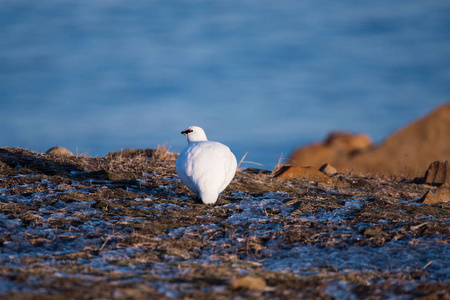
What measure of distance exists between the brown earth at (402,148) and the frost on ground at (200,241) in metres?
14.7

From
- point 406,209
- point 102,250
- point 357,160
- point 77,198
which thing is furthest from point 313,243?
point 357,160

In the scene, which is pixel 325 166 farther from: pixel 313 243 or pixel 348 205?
pixel 313 243

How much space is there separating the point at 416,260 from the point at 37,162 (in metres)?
8.45

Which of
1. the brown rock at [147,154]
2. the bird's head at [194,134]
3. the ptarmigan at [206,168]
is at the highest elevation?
the brown rock at [147,154]

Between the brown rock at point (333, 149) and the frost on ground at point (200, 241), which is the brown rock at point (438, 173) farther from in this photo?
the brown rock at point (333, 149)

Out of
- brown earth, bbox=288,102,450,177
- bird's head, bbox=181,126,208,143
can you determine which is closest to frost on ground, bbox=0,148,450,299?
bird's head, bbox=181,126,208,143

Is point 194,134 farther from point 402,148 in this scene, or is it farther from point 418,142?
point 418,142

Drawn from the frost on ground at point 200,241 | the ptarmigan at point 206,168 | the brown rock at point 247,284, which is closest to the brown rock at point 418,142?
the frost on ground at point 200,241

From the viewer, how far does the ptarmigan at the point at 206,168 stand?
7.87 metres

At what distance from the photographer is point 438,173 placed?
574 inches

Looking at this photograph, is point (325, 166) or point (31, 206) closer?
point (31, 206)

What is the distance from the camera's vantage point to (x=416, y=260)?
18.7 feet

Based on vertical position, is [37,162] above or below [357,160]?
below

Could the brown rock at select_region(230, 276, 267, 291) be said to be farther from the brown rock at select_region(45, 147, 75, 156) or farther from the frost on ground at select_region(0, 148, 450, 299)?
the brown rock at select_region(45, 147, 75, 156)
